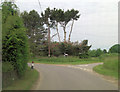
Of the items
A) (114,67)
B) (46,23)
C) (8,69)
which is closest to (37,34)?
(46,23)

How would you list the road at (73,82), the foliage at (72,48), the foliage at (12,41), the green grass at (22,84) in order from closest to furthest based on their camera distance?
the green grass at (22,84) < the road at (73,82) < the foliage at (12,41) < the foliage at (72,48)

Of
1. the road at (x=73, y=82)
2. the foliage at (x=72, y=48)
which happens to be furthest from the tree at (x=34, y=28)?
the road at (x=73, y=82)

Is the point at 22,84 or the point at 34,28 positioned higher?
the point at 34,28

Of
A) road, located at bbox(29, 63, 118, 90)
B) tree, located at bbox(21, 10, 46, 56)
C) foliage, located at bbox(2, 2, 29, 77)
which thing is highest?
tree, located at bbox(21, 10, 46, 56)

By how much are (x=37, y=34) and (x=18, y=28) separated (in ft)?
125

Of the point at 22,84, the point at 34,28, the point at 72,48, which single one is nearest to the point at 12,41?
the point at 22,84

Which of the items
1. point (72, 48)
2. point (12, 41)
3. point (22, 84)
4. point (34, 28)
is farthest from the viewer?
point (34, 28)

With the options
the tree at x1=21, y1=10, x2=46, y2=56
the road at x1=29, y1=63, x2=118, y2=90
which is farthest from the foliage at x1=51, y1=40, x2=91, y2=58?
the road at x1=29, y1=63, x2=118, y2=90

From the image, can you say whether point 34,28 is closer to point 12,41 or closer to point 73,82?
point 12,41

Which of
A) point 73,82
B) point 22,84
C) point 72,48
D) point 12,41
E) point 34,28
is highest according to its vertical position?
point 34,28

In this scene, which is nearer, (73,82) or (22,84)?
(22,84)

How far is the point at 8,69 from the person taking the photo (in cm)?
945

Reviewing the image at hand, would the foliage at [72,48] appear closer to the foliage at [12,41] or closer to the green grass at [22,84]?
the green grass at [22,84]

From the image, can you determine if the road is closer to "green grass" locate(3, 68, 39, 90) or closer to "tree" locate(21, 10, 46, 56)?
"green grass" locate(3, 68, 39, 90)
